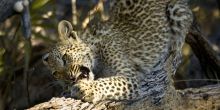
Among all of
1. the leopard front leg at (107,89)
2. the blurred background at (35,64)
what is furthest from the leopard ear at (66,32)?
the blurred background at (35,64)

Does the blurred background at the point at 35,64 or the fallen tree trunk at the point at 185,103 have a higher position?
the blurred background at the point at 35,64

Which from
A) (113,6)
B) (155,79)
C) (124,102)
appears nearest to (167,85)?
(155,79)

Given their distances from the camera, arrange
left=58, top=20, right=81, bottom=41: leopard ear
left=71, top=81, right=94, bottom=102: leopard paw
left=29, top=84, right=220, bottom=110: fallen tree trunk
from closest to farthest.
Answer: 1. left=29, top=84, right=220, bottom=110: fallen tree trunk
2. left=71, top=81, right=94, bottom=102: leopard paw
3. left=58, top=20, right=81, bottom=41: leopard ear

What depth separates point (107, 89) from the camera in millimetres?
7441

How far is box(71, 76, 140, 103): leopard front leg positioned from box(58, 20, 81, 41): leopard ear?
75 centimetres

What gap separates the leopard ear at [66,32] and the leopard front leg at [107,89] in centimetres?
75

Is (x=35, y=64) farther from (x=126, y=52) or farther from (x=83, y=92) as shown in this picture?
(x=83, y=92)

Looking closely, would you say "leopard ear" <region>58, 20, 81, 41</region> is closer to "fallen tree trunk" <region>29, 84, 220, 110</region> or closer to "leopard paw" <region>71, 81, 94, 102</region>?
"leopard paw" <region>71, 81, 94, 102</region>

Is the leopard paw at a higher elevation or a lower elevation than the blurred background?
lower

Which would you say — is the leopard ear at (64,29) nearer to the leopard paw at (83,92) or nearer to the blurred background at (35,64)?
the leopard paw at (83,92)

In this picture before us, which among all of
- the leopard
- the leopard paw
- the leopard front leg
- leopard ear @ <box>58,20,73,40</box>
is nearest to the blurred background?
the leopard

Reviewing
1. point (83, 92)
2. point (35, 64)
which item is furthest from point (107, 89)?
point (35, 64)

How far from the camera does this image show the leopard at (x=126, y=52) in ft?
25.0

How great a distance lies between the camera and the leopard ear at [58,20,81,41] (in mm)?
8102
